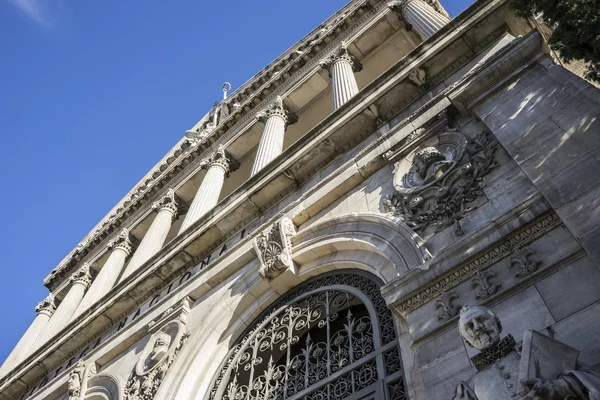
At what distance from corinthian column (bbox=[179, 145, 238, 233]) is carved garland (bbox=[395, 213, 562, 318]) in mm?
9113

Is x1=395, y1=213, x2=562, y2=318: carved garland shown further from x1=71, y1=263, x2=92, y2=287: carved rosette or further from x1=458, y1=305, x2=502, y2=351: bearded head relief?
x1=71, y1=263, x2=92, y2=287: carved rosette

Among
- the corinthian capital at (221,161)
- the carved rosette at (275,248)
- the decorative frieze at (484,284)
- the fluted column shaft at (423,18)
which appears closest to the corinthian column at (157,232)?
the corinthian capital at (221,161)

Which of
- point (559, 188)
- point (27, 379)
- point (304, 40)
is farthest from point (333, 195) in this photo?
point (304, 40)

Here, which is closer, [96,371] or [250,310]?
[250,310]

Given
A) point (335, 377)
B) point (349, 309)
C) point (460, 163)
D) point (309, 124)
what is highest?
point (309, 124)

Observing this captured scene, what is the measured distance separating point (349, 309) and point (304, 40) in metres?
16.4

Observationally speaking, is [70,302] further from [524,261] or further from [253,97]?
[524,261]

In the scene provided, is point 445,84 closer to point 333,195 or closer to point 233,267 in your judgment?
point 333,195

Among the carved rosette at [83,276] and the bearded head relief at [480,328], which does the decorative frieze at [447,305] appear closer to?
the bearded head relief at [480,328]

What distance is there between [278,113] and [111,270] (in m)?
8.25

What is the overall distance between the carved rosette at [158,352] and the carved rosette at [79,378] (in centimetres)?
191

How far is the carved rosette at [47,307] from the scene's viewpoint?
21844 millimetres

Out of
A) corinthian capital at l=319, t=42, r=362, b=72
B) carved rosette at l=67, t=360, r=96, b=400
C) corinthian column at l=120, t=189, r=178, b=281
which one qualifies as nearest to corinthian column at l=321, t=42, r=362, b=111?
corinthian capital at l=319, t=42, r=362, b=72

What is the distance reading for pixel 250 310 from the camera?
9.77m
